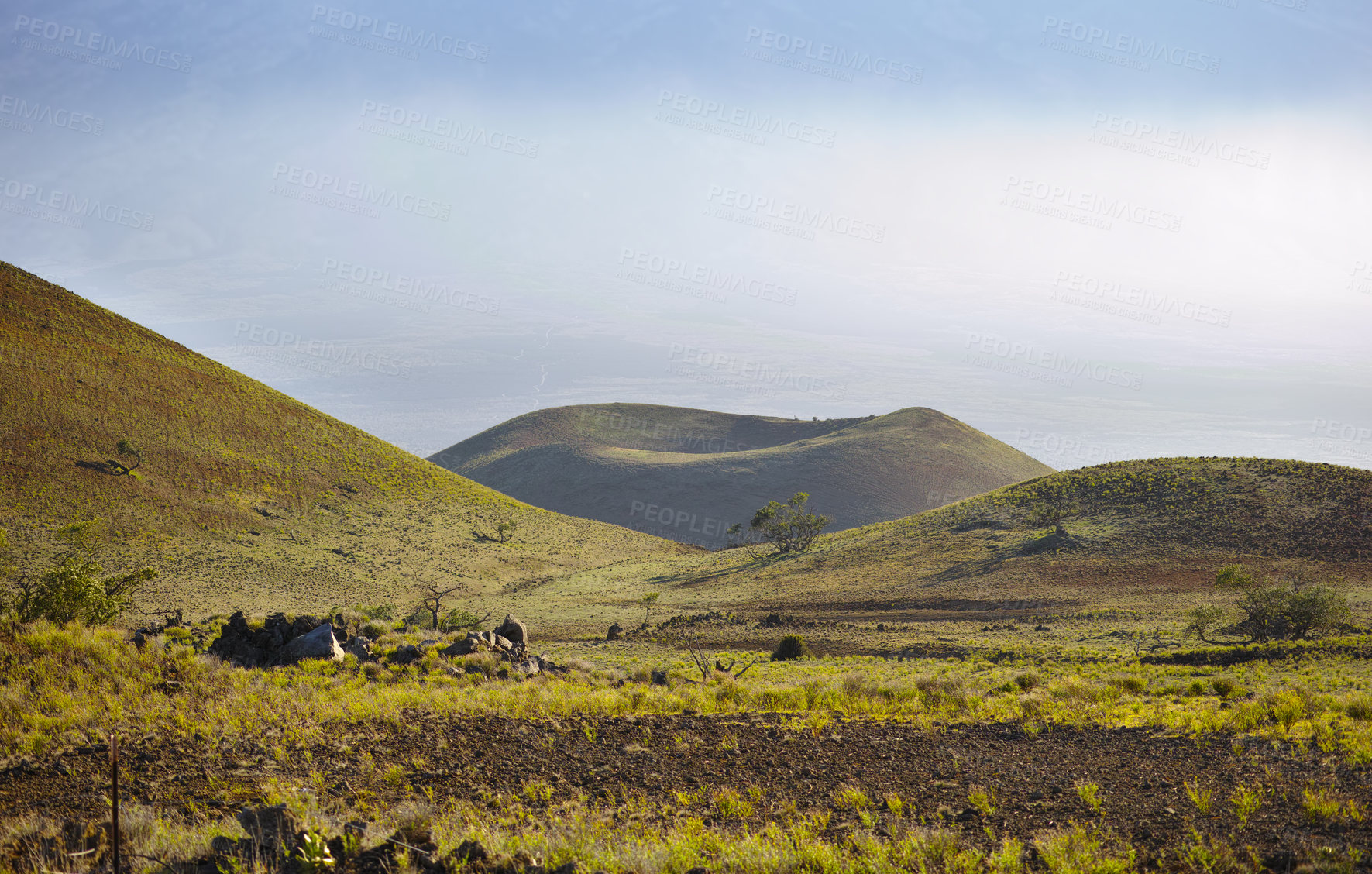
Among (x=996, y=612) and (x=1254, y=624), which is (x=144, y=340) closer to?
(x=996, y=612)

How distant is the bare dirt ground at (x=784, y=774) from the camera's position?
7.46 m

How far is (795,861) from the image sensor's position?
21.1ft

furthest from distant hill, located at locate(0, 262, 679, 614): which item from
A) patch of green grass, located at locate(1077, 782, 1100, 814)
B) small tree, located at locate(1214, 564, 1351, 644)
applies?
small tree, located at locate(1214, 564, 1351, 644)

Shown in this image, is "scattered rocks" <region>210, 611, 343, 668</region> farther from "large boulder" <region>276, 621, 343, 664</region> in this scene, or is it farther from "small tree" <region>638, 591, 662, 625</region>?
"small tree" <region>638, 591, 662, 625</region>

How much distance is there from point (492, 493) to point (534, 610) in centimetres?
3550

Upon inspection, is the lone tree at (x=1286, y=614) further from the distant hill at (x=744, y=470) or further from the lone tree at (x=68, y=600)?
the distant hill at (x=744, y=470)

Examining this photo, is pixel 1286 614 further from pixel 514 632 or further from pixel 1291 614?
pixel 514 632

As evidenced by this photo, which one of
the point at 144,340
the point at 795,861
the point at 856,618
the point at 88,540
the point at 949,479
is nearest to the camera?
the point at 795,861

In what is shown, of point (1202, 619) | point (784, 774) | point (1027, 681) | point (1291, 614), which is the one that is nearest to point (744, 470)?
point (1202, 619)

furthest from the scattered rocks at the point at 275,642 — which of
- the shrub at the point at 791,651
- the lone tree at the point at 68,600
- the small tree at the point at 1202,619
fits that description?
the small tree at the point at 1202,619

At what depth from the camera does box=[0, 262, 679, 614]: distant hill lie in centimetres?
4347

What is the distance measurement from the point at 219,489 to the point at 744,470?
77.9 meters

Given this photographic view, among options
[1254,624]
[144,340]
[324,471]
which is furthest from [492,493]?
[1254,624]

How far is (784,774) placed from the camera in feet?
30.3
